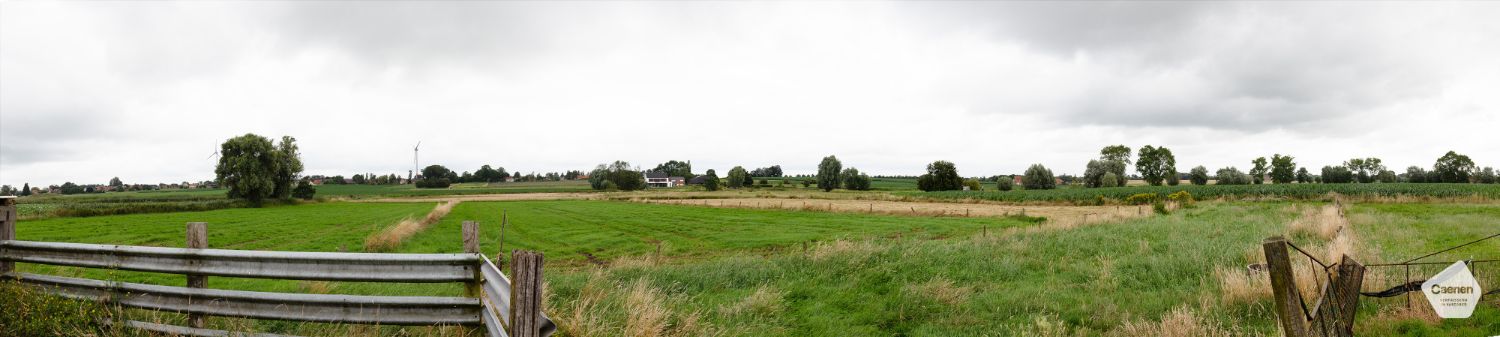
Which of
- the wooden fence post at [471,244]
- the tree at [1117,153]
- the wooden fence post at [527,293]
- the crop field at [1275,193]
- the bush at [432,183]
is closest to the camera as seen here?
the wooden fence post at [527,293]

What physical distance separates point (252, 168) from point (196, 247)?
8735 cm

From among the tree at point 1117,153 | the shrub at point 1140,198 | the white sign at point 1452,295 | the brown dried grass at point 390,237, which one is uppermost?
the tree at point 1117,153

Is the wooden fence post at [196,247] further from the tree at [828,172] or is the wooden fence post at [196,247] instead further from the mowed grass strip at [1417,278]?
the tree at [828,172]

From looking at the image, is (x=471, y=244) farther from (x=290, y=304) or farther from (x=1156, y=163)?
(x=1156, y=163)

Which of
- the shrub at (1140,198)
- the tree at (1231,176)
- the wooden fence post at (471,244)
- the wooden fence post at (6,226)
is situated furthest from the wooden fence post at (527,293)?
the tree at (1231,176)

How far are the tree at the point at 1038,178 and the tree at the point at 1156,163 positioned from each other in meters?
19.8

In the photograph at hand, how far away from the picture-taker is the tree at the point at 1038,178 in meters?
114

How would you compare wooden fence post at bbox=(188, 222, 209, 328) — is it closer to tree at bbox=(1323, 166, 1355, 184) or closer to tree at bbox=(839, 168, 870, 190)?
tree at bbox=(839, 168, 870, 190)

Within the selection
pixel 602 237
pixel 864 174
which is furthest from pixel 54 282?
pixel 864 174

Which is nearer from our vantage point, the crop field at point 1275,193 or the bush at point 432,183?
the crop field at point 1275,193

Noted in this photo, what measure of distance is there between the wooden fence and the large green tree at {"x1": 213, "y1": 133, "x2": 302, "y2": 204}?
281 ft

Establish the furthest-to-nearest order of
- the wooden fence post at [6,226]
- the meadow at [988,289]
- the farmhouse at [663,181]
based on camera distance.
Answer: the farmhouse at [663,181] → the wooden fence post at [6,226] → the meadow at [988,289]

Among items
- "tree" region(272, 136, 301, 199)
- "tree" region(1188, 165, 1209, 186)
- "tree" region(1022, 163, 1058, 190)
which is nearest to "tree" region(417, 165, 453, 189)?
"tree" region(272, 136, 301, 199)

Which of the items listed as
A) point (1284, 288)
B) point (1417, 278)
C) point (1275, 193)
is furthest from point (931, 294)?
point (1275, 193)
